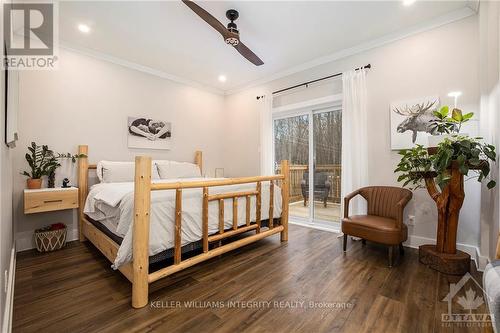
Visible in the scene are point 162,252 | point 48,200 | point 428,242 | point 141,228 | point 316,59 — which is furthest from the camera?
point 316,59

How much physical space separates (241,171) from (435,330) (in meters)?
3.68

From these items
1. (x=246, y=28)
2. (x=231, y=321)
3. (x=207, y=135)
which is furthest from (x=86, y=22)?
(x=231, y=321)

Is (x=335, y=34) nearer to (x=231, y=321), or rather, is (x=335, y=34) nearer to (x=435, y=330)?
(x=435, y=330)

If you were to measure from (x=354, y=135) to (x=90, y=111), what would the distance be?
12.2 feet

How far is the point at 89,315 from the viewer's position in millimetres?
1524

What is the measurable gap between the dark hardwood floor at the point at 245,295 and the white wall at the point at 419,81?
0.58 meters

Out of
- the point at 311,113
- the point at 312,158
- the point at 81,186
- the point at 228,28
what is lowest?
the point at 81,186

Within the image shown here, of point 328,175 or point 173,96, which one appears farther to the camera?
point 173,96

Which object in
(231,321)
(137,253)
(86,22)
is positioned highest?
(86,22)

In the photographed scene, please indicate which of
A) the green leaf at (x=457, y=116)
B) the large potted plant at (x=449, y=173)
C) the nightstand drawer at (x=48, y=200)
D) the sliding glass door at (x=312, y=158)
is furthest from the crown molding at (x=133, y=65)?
the green leaf at (x=457, y=116)

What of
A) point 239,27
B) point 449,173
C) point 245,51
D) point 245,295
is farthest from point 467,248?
point 239,27

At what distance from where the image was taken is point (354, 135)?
3.11m

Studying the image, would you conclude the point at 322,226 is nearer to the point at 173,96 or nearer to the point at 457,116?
the point at 457,116

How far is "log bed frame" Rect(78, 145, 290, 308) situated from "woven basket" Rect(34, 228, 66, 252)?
0.81 feet
